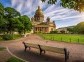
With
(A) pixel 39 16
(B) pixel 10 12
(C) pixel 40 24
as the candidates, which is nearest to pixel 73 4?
(B) pixel 10 12

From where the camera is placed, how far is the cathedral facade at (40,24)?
155750mm

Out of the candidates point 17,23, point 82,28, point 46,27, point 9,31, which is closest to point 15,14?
point 17,23

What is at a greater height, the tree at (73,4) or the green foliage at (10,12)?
the green foliage at (10,12)

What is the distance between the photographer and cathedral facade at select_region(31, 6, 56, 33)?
15575 cm

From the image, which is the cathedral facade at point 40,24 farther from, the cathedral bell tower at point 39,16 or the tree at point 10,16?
the tree at point 10,16

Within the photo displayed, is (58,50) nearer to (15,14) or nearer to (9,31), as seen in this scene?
(15,14)

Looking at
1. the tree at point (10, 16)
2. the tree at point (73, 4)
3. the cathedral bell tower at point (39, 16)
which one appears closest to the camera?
the tree at point (73, 4)

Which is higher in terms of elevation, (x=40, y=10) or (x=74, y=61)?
(x=40, y=10)

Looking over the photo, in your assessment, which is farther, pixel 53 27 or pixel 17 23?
pixel 53 27

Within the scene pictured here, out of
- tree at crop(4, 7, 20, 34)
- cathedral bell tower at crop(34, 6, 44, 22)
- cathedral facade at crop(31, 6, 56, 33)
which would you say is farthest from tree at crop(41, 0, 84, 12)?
cathedral bell tower at crop(34, 6, 44, 22)

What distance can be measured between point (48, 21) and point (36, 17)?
11.7 meters

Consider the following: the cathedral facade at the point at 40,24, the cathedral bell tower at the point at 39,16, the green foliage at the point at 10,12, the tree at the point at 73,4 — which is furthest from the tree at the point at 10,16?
the cathedral bell tower at the point at 39,16

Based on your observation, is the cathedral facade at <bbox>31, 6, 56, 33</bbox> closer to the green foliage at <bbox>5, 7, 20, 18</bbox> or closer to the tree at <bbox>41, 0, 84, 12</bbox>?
the green foliage at <bbox>5, 7, 20, 18</bbox>

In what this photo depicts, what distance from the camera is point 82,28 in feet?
344
